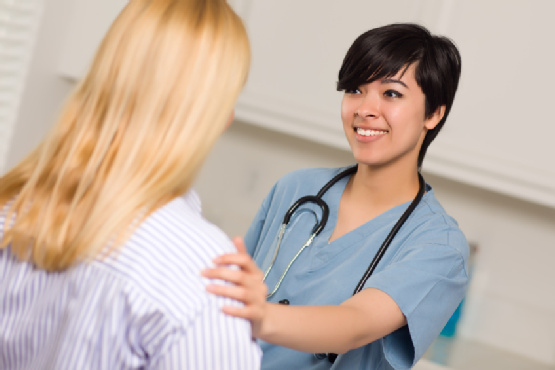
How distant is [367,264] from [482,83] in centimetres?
91

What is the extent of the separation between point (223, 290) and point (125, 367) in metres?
0.12


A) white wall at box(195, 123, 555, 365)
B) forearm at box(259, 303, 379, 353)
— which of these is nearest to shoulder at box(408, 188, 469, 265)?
forearm at box(259, 303, 379, 353)

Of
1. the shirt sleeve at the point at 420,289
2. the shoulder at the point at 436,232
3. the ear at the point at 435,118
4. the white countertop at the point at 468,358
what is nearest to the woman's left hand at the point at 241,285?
the shirt sleeve at the point at 420,289

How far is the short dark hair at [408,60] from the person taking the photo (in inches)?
44.8

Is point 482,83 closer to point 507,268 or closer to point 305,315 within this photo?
point 507,268

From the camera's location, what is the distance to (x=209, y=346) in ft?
1.88

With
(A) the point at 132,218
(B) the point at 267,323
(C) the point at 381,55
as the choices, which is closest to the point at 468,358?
(C) the point at 381,55

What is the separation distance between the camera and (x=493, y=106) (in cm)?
175

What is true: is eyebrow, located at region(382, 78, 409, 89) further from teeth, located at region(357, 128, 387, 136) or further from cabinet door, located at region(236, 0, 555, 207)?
cabinet door, located at region(236, 0, 555, 207)

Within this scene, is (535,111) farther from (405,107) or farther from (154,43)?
(154,43)

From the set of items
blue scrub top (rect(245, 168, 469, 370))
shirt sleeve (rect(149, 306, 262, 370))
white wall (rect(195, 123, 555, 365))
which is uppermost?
shirt sleeve (rect(149, 306, 262, 370))

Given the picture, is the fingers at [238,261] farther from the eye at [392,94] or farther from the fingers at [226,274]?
the eye at [392,94]

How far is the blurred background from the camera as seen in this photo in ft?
5.67

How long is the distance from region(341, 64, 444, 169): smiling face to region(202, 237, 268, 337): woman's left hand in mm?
576
